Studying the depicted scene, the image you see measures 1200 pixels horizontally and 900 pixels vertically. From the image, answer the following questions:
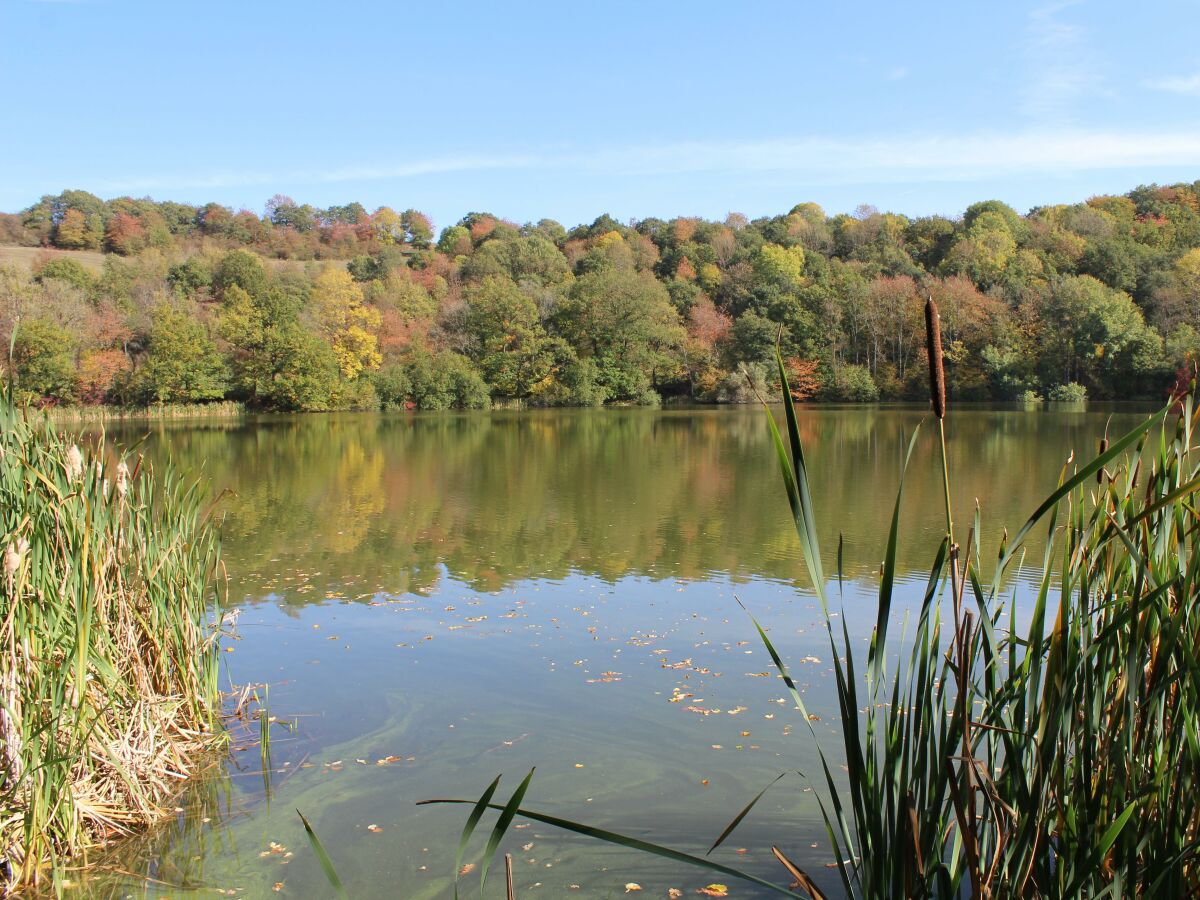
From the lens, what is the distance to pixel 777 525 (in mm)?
10727

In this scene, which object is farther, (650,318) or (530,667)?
(650,318)

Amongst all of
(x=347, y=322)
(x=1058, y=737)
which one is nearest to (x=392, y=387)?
(x=347, y=322)

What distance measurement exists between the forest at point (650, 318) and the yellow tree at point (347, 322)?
100mm

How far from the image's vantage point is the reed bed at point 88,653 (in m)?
2.90

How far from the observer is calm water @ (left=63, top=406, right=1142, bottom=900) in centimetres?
349

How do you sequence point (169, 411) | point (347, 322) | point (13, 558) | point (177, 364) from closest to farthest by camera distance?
1. point (13, 558)
2. point (169, 411)
3. point (177, 364)
4. point (347, 322)

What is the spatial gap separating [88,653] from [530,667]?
2.80m

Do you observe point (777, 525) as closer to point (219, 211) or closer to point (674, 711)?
point (674, 711)

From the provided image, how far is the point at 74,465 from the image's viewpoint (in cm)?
335

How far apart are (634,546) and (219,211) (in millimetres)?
75327

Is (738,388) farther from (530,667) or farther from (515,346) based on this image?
(530,667)

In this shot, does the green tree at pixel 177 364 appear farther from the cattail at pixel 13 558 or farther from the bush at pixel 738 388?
the cattail at pixel 13 558

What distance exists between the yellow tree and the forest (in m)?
0.10

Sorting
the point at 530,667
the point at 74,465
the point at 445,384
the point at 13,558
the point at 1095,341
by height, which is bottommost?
the point at 530,667
